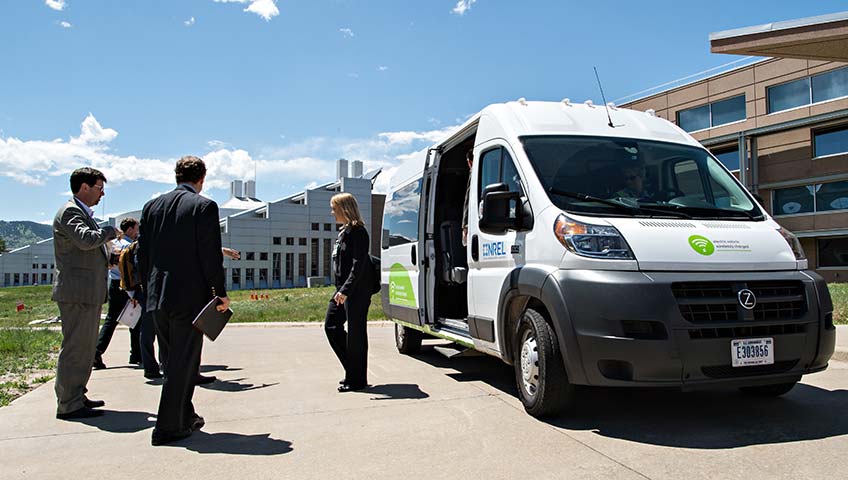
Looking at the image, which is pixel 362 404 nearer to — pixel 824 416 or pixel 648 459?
pixel 648 459

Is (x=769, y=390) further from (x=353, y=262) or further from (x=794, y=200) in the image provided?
(x=794, y=200)

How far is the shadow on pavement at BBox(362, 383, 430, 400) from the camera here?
6082 mm

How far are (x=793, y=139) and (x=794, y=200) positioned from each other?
10.5 feet

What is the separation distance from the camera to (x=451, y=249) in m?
7.50

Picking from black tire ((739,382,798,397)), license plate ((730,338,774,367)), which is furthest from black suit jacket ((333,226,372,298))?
black tire ((739,382,798,397))

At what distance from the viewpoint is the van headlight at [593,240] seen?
4.55m

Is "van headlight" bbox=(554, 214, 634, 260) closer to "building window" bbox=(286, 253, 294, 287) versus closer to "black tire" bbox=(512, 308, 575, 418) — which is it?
"black tire" bbox=(512, 308, 575, 418)

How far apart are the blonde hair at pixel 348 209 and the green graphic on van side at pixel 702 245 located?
10.3 feet

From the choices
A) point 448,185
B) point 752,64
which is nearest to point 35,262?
point 752,64

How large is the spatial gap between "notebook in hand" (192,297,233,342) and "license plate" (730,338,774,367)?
3.46 meters

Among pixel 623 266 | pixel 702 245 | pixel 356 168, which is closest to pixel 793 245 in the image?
pixel 702 245

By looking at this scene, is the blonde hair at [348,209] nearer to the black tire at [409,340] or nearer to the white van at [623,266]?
the white van at [623,266]

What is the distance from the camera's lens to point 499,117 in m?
6.07

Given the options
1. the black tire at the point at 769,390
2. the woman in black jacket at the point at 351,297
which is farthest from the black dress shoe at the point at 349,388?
the black tire at the point at 769,390
